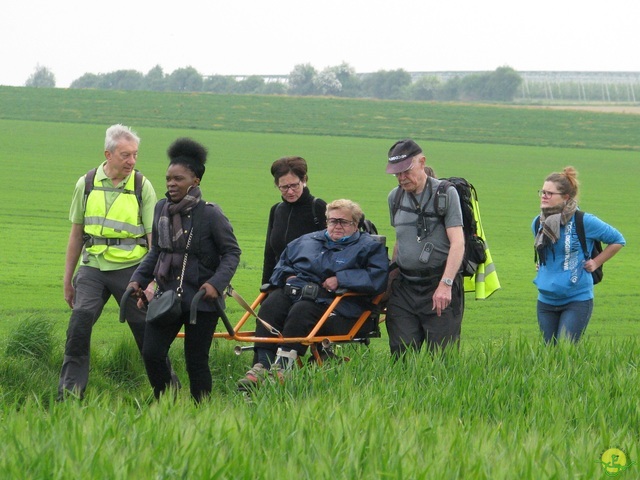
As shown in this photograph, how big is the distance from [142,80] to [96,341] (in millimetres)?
111029

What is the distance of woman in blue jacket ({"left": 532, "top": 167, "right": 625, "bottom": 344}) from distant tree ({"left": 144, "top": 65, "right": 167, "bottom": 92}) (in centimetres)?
11162

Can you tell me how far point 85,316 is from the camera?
25.3ft

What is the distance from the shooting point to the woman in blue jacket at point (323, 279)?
25.8ft

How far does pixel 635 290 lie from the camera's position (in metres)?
15.9

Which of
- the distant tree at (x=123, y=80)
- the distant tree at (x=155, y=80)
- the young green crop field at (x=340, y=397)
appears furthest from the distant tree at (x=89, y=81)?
the young green crop field at (x=340, y=397)

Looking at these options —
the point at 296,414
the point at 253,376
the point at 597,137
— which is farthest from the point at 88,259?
the point at 597,137

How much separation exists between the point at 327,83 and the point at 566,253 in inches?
4338

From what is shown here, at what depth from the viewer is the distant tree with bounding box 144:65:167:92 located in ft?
391

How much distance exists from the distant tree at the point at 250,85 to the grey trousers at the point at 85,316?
4311 inches

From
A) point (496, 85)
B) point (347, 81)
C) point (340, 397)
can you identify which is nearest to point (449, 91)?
point (496, 85)

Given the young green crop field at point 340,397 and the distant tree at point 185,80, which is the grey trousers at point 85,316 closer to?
the young green crop field at point 340,397

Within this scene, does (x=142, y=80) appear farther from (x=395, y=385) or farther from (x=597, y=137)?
(x=395, y=385)

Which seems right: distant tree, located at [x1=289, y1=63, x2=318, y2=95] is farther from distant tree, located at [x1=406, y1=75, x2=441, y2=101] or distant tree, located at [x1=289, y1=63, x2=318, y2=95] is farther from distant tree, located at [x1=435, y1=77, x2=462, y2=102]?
distant tree, located at [x1=435, y1=77, x2=462, y2=102]

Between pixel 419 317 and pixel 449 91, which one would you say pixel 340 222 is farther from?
pixel 449 91
